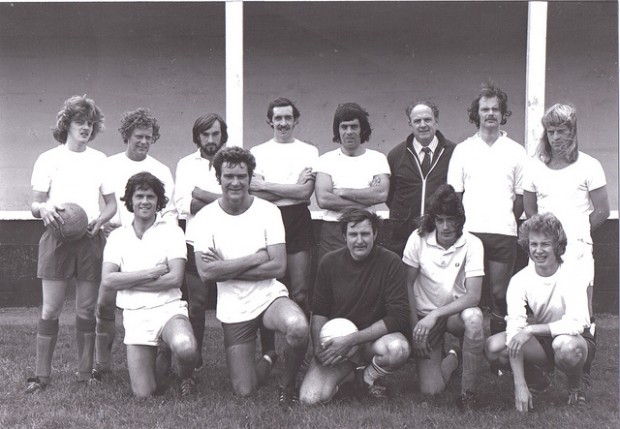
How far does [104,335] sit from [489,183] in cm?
271

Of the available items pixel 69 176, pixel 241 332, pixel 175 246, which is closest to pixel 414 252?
pixel 241 332

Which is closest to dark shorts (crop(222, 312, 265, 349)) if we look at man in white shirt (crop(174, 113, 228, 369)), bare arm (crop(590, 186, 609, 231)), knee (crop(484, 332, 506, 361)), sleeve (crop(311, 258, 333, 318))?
sleeve (crop(311, 258, 333, 318))

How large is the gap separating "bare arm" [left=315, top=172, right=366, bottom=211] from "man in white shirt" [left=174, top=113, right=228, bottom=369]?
69cm

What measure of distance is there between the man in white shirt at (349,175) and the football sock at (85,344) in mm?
1641

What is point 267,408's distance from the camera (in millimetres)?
4578

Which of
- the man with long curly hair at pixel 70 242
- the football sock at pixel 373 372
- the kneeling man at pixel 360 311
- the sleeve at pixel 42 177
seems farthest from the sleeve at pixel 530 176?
the sleeve at pixel 42 177

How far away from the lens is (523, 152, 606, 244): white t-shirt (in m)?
4.99

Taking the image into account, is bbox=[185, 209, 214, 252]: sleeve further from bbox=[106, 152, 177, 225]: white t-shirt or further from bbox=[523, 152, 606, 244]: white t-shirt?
bbox=[523, 152, 606, 244]: white t-shirt

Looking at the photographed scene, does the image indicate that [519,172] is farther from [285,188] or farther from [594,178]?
[285,188]

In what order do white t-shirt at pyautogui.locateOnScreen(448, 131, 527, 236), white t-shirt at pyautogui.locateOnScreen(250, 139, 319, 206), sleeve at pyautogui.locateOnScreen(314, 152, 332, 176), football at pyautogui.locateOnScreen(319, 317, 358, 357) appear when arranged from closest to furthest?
football at pyautogui.locateOnScreen(319, 317, 358, 357)
white t-shirt at pyautogui.locateOnScreen(448, 131, 527, 236)
sleeve at pyautogui.locateOnScreen(314, 152, 332, 176)
white t-shirt at pyautogui.locateOnScreen(250, 139, 319, 206)

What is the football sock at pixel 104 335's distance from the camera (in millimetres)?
5336

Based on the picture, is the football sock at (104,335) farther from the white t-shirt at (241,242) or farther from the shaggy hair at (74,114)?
the shaggy hair at (74,114)

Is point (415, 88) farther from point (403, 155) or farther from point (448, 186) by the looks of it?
point (448, 186)

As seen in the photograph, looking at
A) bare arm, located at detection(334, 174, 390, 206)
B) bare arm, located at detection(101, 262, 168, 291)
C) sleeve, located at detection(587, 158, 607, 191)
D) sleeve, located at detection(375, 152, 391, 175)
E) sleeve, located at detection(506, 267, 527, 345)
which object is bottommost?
sleeve, located at detection(506, 267, 527, 345)
